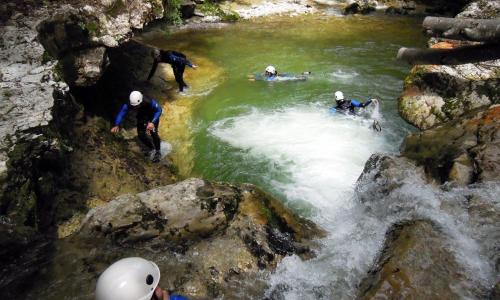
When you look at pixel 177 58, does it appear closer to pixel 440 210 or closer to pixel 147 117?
pixel 147 117

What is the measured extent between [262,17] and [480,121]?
16.6m

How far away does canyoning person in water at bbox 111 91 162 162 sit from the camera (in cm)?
719

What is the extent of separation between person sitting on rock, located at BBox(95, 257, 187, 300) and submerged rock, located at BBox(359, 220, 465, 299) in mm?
2194

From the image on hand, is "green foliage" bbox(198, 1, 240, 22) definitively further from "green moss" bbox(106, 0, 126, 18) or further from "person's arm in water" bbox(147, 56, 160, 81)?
"green moss" bbox(106, 0, 126, 18)

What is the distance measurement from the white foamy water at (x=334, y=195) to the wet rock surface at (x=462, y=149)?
1.27ft

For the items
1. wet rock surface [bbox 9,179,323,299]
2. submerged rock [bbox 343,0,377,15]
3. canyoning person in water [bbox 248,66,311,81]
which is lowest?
canyoning person in water [bbox 248,66,311,81]

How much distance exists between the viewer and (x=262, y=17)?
2061cm

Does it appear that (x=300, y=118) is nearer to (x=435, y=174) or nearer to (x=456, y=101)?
(x=456, y=101)

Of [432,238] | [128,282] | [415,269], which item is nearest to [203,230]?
[128,282]

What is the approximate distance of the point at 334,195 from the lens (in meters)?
7.14

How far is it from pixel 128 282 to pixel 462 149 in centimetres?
533

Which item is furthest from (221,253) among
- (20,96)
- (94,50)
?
(94,50)

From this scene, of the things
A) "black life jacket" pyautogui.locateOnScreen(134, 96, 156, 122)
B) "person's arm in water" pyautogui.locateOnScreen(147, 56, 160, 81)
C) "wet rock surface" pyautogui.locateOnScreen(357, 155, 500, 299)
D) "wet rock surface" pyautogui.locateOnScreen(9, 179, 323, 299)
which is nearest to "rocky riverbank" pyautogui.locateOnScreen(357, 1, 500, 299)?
"wet rock surface" pyautogui.locateOnScreen(357, 155, 500, 299)

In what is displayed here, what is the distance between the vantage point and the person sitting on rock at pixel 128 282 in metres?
2.66
